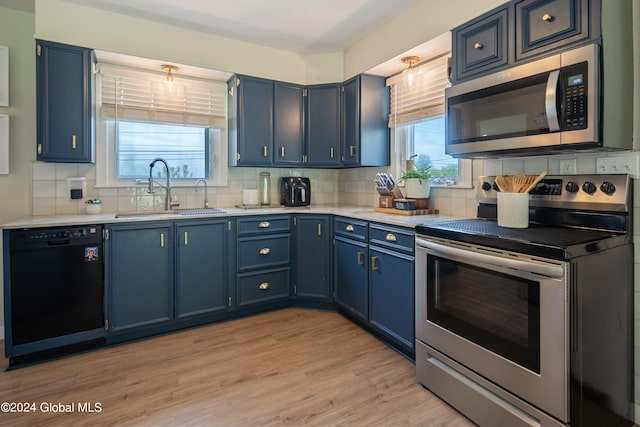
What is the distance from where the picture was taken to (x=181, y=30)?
10.2 ft

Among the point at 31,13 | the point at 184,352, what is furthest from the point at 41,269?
the point at 31,13

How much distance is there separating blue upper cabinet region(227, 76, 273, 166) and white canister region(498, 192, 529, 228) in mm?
2230

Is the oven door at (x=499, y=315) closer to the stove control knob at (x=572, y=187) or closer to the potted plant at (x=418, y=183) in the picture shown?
the stove control knob at (x=572, y=187)

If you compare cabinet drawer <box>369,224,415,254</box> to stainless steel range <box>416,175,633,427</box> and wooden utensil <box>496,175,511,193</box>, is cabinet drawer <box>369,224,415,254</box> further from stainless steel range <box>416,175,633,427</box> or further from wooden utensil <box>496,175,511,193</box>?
wooden utensil <box>496,175,511,193</box>

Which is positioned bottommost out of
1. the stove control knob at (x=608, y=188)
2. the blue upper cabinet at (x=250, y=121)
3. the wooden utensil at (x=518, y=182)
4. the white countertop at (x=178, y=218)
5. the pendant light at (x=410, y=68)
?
the white countertop at (x=178, y=218)

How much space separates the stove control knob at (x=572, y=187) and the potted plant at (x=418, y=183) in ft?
→ 3.43

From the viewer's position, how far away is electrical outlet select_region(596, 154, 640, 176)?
1.66 m

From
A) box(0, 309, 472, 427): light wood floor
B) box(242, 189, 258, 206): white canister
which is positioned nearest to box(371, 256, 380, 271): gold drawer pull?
box(0, 309, 472, 427): light wood floor

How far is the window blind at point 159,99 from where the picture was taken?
2.99 metres

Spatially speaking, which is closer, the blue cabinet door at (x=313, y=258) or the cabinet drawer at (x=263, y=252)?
the cabinet drawer at (x=263, y=252)

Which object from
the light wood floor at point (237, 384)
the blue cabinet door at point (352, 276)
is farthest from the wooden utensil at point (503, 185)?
the light wood floor at point (237, 384)

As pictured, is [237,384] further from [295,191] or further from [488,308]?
[295,191]

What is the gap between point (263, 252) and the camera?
313 centimetres

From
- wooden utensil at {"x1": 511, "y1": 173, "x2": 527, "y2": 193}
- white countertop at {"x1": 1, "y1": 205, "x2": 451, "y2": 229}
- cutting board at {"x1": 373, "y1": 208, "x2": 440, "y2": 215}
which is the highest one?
wooden utensil at {"x1": 511, "y1": 173, "x2": 527, "y2": 193}
